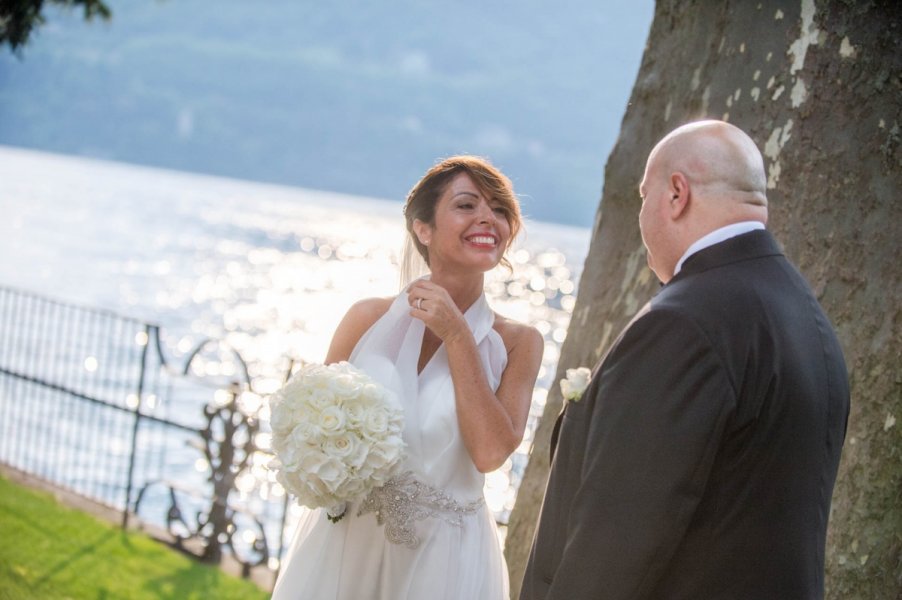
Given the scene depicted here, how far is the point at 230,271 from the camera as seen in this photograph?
67312 millimetres

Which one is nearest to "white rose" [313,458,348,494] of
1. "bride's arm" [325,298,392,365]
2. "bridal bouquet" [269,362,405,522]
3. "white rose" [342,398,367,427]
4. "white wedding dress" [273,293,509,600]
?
"bridal bouquet" [269,362,405,522]

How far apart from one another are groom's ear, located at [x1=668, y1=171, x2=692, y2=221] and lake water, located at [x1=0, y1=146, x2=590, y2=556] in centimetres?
128

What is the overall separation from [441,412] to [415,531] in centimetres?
41

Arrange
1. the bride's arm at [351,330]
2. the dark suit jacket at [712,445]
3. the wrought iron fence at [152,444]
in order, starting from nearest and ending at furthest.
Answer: the dark suit jacket at [712,445], the bride's arm at [351,330], the wrought iron fence at [152,444]

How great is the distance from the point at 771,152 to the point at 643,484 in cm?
258

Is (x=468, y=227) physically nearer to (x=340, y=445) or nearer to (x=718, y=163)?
(x=340, y=445)

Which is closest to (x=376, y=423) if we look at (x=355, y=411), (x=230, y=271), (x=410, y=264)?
(x=355, y=411)

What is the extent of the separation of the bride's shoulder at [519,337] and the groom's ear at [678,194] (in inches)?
54.0

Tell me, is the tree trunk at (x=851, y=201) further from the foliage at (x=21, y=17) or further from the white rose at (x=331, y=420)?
the foliage at (x=21, y=17)

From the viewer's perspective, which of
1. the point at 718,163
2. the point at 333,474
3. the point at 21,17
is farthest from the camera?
the point at 21,17

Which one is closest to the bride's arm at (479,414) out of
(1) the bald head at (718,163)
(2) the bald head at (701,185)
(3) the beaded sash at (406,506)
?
(3) the beaded sash at (406,506)

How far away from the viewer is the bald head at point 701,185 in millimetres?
2699

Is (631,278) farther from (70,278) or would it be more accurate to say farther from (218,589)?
(70,278)

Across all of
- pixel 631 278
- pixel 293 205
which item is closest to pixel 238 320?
pixel 631 278
